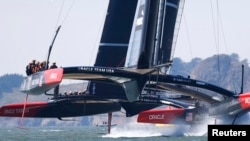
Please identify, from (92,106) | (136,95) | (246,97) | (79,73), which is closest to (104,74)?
(79,73)

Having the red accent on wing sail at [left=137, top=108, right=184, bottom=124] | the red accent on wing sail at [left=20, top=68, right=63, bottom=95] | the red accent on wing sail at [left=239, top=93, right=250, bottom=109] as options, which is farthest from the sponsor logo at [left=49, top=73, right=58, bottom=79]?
the red accent on wing sail at [left=137, top=108, right=184, bottom=124]

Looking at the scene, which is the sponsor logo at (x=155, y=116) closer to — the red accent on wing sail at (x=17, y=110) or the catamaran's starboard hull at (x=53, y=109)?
the catamaran's starboard hull at (x=53, y=109)

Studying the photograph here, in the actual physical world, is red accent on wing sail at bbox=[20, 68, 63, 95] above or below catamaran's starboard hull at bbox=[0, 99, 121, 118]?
above

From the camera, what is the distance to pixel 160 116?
30.0m

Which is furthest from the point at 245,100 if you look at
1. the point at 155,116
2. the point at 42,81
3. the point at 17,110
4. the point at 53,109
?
the point at 17,110

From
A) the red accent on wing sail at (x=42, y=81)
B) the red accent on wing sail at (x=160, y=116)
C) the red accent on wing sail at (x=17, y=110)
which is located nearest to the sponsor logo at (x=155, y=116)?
the red accent on wing sail at (x=160, y=116)

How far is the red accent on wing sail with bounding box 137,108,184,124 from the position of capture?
96.8 feet

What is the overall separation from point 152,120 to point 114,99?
6.77 feet

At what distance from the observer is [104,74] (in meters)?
22.3

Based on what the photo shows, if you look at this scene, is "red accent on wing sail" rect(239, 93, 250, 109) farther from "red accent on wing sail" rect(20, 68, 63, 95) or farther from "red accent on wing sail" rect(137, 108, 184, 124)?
"red accent on wing sail" rect(20, 68, 63, 95)

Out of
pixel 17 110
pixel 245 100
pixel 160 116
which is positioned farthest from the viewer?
pixel 160 116

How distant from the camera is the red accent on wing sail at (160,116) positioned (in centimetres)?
2952

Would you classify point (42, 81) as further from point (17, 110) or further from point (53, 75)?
point (17, 110)

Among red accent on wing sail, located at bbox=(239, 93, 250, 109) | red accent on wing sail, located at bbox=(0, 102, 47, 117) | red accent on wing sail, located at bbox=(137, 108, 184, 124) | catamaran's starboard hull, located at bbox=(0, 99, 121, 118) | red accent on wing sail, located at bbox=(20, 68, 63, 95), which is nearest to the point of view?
red accent on wing sail, located at bbox=(20, 68, 63, 95)
